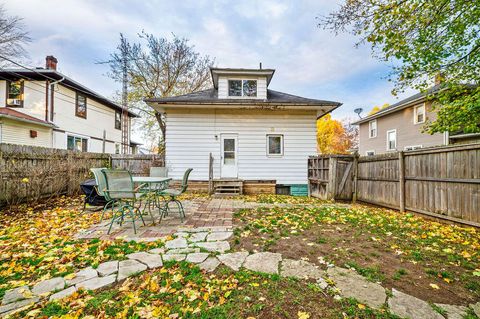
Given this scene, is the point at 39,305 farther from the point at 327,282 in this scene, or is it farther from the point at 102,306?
the point at 327,282

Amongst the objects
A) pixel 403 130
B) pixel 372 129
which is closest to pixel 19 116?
pixel 403 130

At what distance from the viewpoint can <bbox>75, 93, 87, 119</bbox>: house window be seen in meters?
14.1

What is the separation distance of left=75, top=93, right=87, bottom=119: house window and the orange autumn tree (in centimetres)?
2661

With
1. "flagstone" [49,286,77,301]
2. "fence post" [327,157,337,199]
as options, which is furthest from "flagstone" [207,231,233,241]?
"fence post" [327,157,337,199]

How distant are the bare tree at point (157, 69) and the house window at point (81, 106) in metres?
2.65

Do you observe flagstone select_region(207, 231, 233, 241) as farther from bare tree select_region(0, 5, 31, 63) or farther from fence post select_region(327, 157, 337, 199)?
→ bare tree select_region(0, 5, 31, 63)

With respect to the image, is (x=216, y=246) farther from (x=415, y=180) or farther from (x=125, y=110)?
(x=125, y=110)

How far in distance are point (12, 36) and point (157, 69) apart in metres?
8.52

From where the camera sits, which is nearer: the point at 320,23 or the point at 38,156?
the point at 320,23

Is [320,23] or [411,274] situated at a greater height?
[320,23]

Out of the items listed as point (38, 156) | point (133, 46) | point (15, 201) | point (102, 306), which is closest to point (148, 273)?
point (102, 306)

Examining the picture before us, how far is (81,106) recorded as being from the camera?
47.3ft

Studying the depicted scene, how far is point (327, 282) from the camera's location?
2.15 metres

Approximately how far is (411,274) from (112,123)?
68.0 ft
